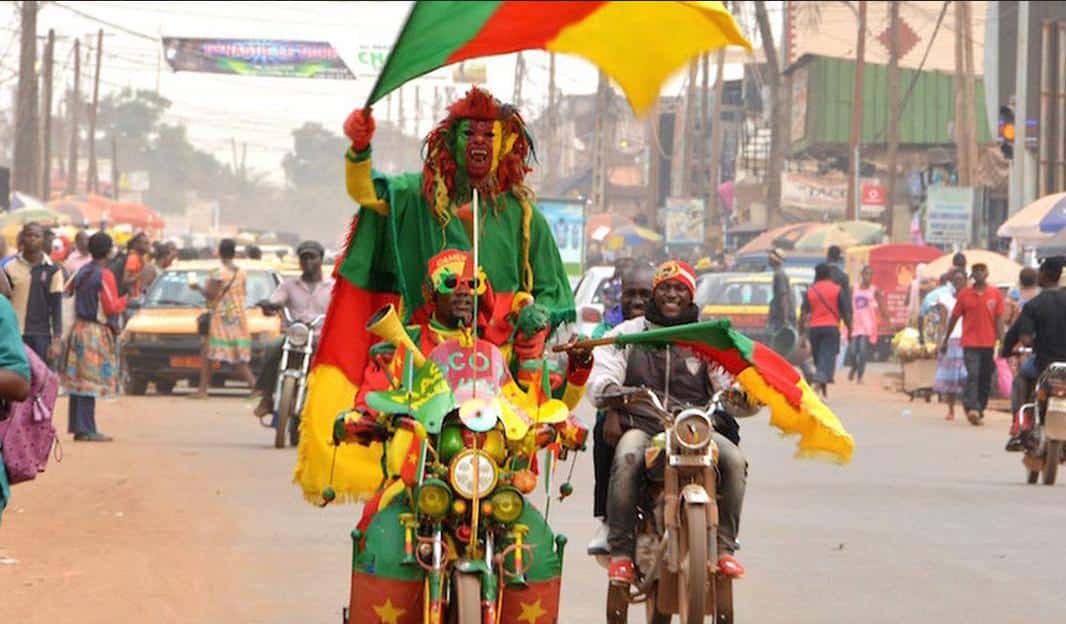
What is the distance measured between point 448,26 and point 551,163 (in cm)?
9523

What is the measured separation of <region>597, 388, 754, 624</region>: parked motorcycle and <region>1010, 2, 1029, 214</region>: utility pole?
25.7 meters

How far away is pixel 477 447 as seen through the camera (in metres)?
7.00

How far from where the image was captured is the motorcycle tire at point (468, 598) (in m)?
6.82

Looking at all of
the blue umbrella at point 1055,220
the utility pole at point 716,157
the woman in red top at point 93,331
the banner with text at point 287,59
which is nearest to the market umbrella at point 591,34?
the woman in red top at point 93,331

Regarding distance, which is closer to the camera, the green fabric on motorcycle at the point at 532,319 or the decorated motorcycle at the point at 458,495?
the decorated motorcycle at the point at 458,495

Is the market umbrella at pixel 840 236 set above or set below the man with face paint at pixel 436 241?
above

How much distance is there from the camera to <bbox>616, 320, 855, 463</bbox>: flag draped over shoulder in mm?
8406

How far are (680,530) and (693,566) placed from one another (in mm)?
259

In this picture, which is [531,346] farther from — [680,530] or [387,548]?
[680,530]

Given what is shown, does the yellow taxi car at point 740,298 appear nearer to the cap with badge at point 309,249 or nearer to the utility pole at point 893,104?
the cap with badge at point 309,249

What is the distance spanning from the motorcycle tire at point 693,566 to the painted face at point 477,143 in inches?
56.8

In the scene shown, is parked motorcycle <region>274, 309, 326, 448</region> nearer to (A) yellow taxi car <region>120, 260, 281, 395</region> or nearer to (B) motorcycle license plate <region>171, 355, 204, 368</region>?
(A) yellow taxi car <region>120, 260, 281, 395</region>

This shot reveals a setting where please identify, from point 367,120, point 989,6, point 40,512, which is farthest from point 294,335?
point 989,6

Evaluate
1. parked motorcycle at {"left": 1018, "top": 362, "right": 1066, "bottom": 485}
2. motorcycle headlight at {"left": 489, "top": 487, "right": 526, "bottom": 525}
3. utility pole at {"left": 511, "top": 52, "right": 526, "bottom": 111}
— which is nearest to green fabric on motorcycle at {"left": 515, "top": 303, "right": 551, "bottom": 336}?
motorcycle headlight at {"left": 489, "top": 487, "right": 526, "bottom": 525}
